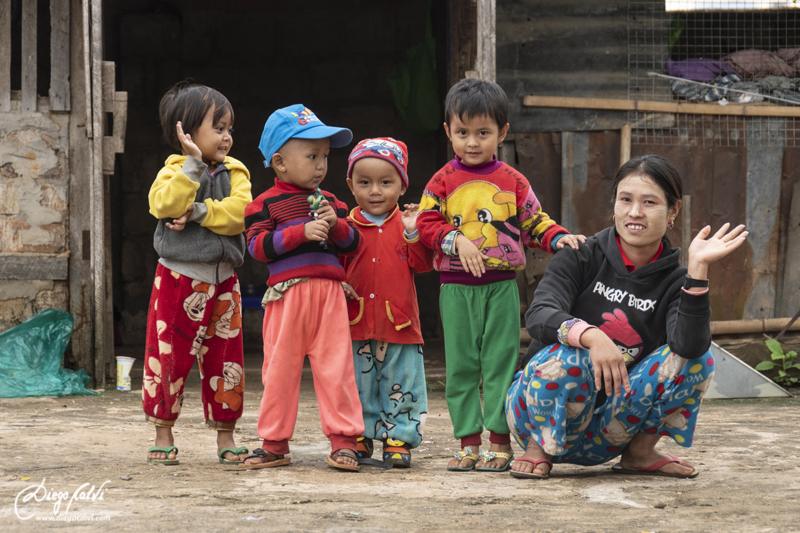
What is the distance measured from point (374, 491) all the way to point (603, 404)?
0.78 meters

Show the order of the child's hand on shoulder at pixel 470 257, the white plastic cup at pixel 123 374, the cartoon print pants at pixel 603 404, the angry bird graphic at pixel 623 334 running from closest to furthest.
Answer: the cartoon print pants at pixel 603 404, the angry bird graphic at pixel 623 334, the child's hand on shoulder at pixel 470 257, the white plastic cup at pixel 123 374

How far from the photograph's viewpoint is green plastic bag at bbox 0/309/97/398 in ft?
15.3

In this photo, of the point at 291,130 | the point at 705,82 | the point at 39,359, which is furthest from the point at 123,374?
the point at 705,82

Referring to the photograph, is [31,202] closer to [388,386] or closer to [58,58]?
[58,58]

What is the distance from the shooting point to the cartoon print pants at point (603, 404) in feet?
7.60

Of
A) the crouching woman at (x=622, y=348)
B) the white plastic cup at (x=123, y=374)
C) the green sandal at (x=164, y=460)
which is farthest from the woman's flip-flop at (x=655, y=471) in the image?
the white plastic cup at (x=123, y=374)

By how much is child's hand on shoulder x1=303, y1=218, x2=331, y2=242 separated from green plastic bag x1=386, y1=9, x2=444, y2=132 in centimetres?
504

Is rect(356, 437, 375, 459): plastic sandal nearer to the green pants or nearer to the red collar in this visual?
the green pants

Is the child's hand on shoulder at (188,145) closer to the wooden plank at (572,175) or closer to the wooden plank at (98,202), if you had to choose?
the wooden plank at (98,202)

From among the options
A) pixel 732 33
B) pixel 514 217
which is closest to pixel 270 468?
pixel 514 217

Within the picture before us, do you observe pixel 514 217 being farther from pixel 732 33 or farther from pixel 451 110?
pixel 732 33

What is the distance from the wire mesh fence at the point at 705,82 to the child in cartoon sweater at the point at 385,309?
3210 millimetres

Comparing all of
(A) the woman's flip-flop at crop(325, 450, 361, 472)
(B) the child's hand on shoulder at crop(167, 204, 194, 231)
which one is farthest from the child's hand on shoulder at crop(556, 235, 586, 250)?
(B) the child's hand on shoulder at crop(167, 204, 194, 231)

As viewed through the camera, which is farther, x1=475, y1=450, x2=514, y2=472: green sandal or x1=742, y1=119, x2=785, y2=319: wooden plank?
x1=742, y1=119, x2=785, y2=319: wooden plank
